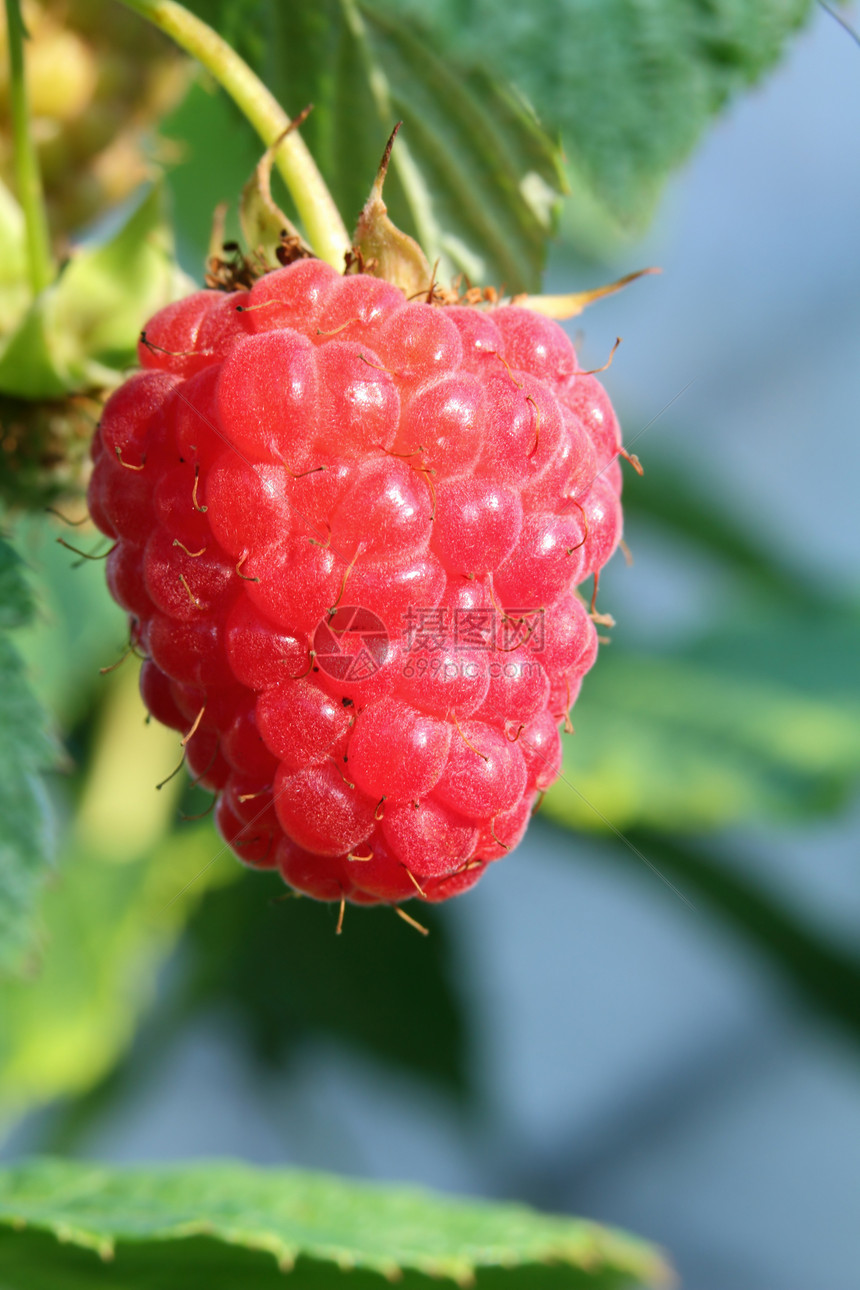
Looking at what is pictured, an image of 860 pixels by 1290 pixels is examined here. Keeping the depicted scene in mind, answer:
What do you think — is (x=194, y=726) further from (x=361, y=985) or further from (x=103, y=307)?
(x=361, y=985)

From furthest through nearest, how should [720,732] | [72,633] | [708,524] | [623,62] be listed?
[708,524]
[720,732]
[72,633]
[623,62]

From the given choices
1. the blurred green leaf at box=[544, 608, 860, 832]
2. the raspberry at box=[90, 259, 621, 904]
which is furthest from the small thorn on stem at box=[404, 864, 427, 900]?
the blurred green leaf at box=[544, 608, 860, 832]

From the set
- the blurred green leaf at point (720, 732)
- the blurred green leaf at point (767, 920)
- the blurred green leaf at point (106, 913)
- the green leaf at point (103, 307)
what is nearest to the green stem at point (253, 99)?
the green leaf at point (103, 307)

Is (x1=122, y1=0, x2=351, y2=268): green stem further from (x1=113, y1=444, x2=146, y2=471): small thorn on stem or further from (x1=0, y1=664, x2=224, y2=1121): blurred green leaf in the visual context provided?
(x1=0, y1=664, x2=224, y2=1121): blurred green leaf

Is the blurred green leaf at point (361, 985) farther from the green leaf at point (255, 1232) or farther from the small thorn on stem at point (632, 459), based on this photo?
the small thorn on stem at point (632, 459)

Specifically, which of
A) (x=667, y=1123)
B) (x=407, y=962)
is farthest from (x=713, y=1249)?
(x=407, y=962)

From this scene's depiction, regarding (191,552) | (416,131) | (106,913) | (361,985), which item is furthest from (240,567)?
(361,985)
